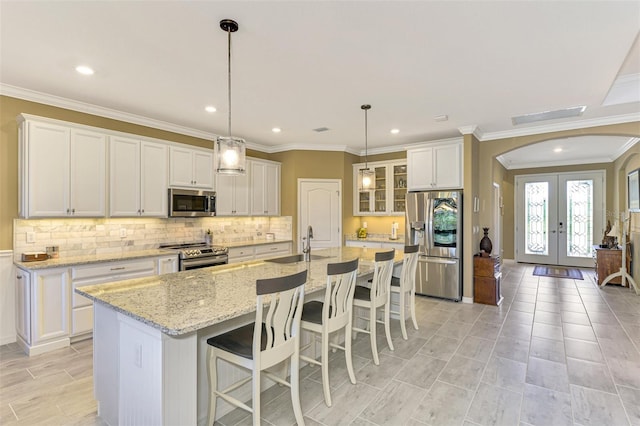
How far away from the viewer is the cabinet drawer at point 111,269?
344 centimetres

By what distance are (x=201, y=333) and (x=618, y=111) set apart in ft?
17.7

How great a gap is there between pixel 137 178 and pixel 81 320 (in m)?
1.74

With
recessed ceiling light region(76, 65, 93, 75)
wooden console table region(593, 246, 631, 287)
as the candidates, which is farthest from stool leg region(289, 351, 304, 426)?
wooden console table region(593, 246, 631, 287)

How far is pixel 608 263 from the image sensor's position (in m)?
6.08

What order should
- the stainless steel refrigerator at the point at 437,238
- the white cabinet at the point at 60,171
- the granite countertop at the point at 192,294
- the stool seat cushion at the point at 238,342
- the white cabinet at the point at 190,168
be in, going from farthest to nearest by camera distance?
1. the stainless steel refrigerator at the point at 437,238
2. the white cabinet at the point at 190,168
3. the white cabinet at the point at 60,171
4. the stool seat cushion at the point at 238,342
5. the granite countertop at the point at 192,294

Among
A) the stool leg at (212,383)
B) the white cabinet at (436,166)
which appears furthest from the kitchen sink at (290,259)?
the white cabinet at (436,166)

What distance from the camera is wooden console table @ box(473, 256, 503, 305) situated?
4.84 meters

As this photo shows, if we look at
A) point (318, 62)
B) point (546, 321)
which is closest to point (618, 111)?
point (546, 321)

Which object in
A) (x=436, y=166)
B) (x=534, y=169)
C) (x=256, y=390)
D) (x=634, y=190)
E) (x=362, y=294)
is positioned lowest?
(x=256, y=390)

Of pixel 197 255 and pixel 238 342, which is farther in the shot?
pixel 197 255

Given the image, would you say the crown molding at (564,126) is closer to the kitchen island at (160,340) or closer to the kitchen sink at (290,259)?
the kitchen sink at (290,259)

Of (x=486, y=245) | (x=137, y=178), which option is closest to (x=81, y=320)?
(x=137, y=178)

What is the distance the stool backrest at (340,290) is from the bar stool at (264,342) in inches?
11.8

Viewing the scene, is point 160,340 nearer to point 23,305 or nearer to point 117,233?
point 23,305
